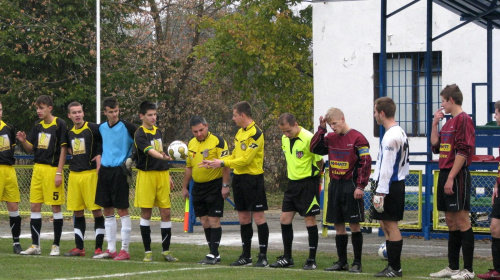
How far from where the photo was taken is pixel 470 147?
10.4 metres

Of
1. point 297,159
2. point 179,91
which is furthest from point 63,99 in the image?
point 297,159

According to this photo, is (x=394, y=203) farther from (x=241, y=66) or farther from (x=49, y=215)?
(x=241, y=66)

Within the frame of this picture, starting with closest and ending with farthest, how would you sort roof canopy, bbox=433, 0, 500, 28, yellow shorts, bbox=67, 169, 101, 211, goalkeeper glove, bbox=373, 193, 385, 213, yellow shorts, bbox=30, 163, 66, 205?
goalkeeper glove, bbox=373, 193, 385, 213, yellow shorts, bbox=67, 169, 101, 211, yellow shorts, bbox=30, 163, 66, 205, roof canopy, bbox=433, 0, 500, 28

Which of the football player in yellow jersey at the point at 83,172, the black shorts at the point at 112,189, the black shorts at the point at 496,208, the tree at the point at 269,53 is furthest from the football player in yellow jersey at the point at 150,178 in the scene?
the tree at the point at 269,53

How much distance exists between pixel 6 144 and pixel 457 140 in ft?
22.1

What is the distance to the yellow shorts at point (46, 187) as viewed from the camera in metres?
13.2

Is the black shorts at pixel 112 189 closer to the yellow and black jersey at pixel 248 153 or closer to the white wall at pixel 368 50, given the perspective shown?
the yellow and black jersey at pixel 248 153

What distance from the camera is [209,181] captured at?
12.2 m

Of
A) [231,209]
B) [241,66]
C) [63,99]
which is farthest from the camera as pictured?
[63,99]

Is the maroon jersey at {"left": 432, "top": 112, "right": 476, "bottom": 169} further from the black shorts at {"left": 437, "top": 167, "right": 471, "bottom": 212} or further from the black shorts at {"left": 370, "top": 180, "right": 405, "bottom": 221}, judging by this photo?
the black shorts at {"left": 370, "top": 180, "right": 405, "bottom": 221}

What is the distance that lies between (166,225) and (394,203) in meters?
3.51

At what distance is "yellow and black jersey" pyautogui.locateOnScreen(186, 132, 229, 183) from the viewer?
1220cm

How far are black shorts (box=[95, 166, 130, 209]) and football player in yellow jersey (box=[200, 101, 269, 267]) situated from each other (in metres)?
1.58

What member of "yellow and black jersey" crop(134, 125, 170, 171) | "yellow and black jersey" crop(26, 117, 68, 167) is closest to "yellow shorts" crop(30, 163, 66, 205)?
"yellow and black jersey" crop(26, 117, 68, 167)
